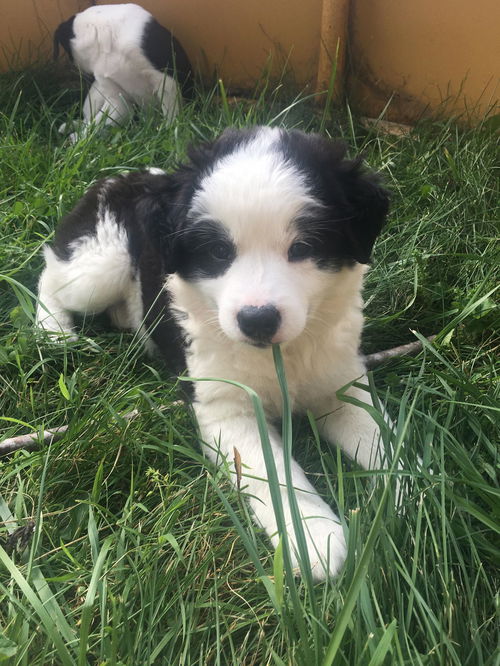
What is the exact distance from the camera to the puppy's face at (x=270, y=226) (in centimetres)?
195

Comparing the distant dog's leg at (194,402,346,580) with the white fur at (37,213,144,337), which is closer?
the distant dog's leg at (194,402,346,580)

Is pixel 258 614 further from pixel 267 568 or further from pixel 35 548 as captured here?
pixel 35 548

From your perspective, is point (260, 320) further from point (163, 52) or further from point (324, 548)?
point (163, 52)

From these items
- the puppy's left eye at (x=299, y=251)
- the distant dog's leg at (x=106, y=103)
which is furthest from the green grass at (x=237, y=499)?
the distant dog's leg at (x=106, y=103)

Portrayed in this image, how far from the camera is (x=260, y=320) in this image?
1897mm

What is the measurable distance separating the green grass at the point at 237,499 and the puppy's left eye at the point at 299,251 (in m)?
0.49

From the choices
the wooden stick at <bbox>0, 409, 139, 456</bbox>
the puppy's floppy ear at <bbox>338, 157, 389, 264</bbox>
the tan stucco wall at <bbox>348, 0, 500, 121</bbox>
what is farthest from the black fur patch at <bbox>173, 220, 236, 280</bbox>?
the tan stucco wall at <bbox>348, 0, 500, 121</bbox>

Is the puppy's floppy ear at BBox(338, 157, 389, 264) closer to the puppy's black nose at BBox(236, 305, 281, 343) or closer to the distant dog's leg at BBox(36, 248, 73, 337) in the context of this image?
the puppy's black nose at BBox(236, 305, 281, 343)

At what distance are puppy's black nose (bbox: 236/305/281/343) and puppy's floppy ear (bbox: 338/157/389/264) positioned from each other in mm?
457

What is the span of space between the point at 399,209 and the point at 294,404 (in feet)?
5.12

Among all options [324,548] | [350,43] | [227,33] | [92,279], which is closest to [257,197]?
[324,548]

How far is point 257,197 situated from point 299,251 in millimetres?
221

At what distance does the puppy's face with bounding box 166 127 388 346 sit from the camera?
1.95 metres

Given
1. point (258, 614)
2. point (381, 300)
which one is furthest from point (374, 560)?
point (381, 300)
